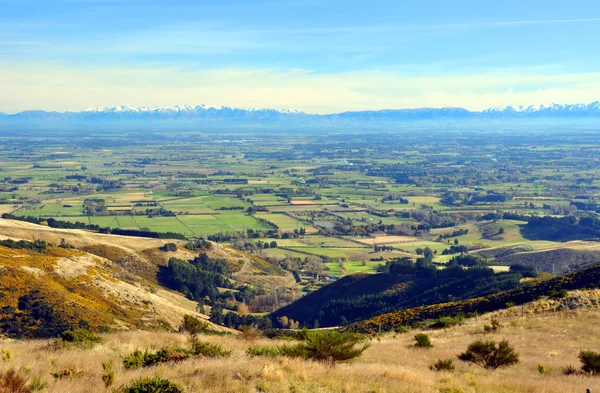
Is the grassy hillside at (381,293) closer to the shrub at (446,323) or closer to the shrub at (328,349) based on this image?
the shrub at (446,323)

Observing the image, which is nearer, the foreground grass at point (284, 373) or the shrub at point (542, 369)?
the foreground grass at point (284, 373)

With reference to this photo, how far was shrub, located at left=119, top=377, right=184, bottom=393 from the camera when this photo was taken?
10.1 meters

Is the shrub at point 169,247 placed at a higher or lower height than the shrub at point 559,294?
lower

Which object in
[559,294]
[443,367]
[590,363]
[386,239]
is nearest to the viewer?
[443,367]

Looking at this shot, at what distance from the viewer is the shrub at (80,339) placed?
1648 centimetres

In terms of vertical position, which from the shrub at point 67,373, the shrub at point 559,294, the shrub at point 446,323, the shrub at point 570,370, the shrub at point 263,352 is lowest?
the shrub at point 446,323

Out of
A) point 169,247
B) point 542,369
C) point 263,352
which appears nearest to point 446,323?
point 542,369

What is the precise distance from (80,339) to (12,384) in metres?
7.28

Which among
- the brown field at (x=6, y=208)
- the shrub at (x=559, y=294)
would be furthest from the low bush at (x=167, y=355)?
the brown field at (x=6, y=208)

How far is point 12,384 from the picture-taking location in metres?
9.93

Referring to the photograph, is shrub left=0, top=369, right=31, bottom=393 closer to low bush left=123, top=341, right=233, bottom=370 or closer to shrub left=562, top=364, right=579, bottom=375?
low bush left=123, top=341, right=233, bottom=370

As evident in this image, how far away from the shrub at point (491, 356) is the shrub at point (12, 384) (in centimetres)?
1159

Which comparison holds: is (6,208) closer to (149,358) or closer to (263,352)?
(263,352)

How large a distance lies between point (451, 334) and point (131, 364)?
1756 cm
